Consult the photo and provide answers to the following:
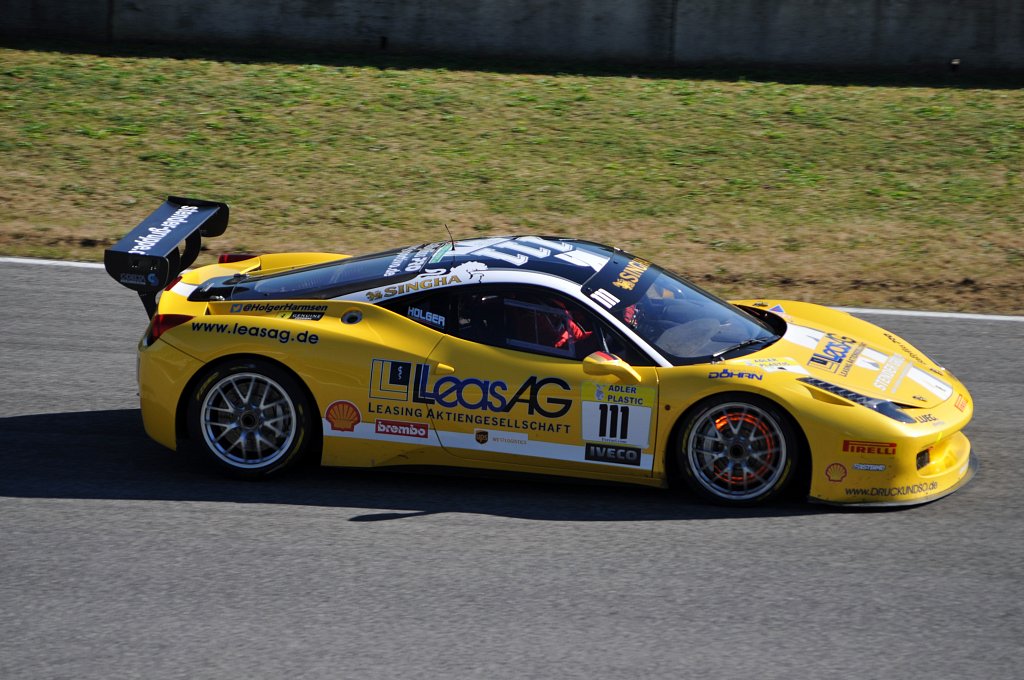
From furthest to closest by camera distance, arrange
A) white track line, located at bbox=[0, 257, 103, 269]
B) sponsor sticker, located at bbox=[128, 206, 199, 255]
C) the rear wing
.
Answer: white track line, located at bbox=[0, 257, 103, 269] → sponsor sticker, located at bbox=[128, 206, 199, 255] → the rear wing

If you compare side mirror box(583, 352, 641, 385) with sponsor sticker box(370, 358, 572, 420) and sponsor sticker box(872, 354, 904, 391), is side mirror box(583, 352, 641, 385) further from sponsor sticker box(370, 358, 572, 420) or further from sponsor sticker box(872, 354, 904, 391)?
sponsor sticker box(872, 354, 904, 391)

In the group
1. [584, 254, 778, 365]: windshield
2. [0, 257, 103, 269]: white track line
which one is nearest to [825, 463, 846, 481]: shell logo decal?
[584, 254, 778, 365]: windshield

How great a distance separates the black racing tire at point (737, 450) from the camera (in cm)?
588

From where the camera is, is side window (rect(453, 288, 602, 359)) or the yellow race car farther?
side window (rect(453, 288, 602, 359))

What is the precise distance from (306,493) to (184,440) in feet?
3.31

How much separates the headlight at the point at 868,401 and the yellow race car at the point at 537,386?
0.02 metres

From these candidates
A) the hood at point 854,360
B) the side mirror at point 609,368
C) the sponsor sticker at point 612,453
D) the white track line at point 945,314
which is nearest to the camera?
the side mirror at point 609,368

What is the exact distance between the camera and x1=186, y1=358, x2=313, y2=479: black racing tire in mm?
6203

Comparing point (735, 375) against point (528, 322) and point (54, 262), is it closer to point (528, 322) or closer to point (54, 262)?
point (528, 322)

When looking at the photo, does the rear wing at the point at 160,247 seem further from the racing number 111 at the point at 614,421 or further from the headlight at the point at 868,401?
the headlight at the point at 868,401

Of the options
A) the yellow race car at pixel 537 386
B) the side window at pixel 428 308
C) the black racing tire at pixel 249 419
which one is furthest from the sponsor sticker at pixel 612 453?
the black racing tire at pixel 249 419

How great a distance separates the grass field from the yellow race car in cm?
402

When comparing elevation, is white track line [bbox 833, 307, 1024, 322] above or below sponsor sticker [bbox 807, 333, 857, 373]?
below

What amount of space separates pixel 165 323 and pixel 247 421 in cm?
74
